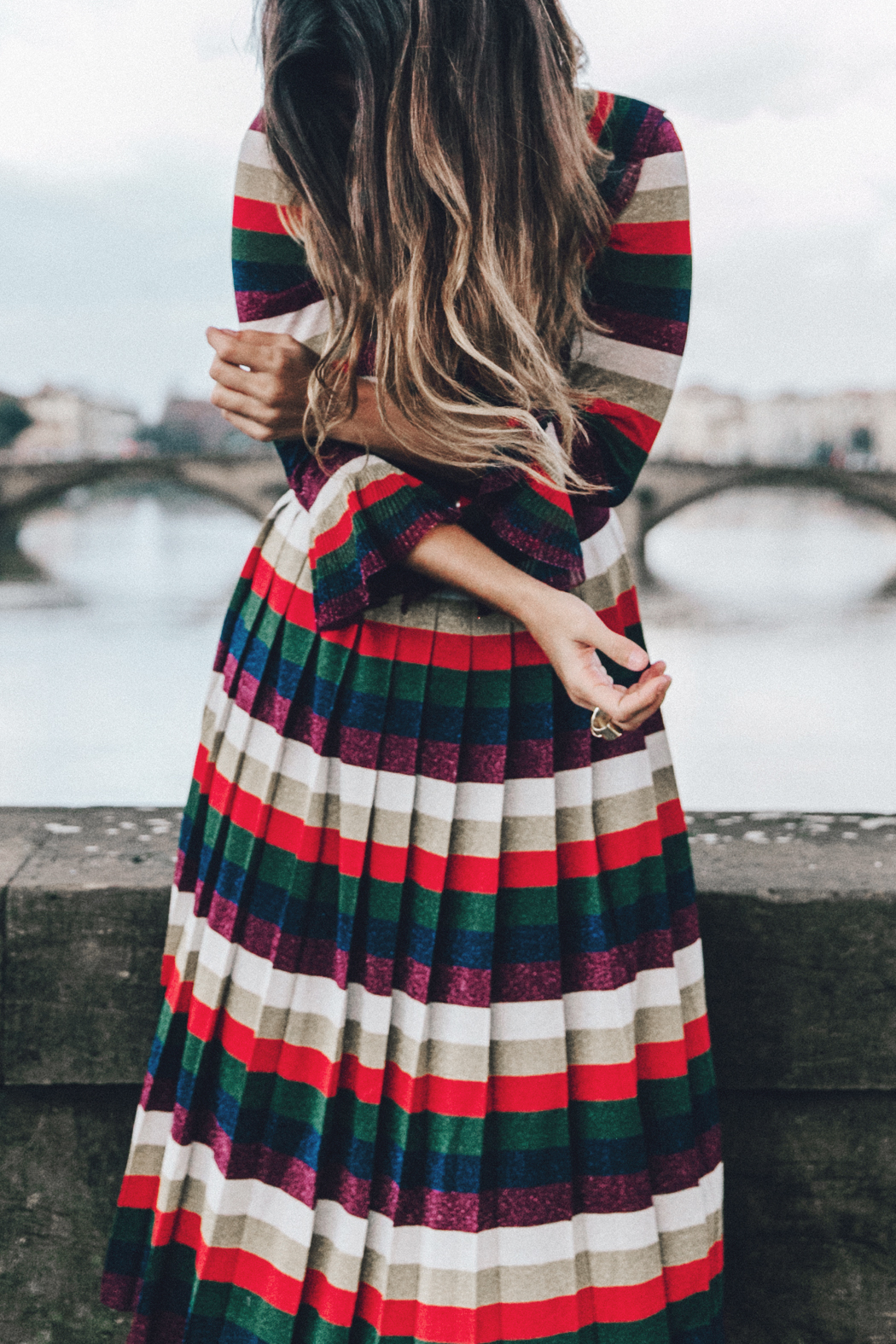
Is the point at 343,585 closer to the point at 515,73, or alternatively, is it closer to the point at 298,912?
the point at 298,912

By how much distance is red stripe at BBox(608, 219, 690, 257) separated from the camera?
979 mm

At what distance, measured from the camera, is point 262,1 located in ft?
3.22

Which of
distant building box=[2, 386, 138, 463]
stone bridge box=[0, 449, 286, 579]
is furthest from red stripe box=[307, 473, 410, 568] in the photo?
distant building box=[2, 386, 138, 463]

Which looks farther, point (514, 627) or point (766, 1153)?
point (766, 1153)

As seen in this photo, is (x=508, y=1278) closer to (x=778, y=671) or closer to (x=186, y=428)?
(x=778, y=671)

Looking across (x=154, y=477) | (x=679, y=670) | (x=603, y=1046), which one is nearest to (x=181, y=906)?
(x=603, y=1046)

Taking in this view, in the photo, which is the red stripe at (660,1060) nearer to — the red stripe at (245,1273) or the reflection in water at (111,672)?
the red stripe at (245,1273)

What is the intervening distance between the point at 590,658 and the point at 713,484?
28992mm

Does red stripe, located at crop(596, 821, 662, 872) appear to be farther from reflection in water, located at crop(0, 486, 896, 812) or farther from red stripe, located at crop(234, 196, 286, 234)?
reflection in water, located at crop(0, 486, 896, 812)

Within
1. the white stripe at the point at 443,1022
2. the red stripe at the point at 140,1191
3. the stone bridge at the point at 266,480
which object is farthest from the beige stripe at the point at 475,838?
the stone bridge at the point at 266,480

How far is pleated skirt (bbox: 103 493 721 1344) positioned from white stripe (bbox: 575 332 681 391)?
→ 142 mm

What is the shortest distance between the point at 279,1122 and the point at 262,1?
874mm

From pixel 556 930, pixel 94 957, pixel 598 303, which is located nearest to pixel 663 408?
pixel 598 303

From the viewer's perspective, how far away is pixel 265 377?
3.20 ft
